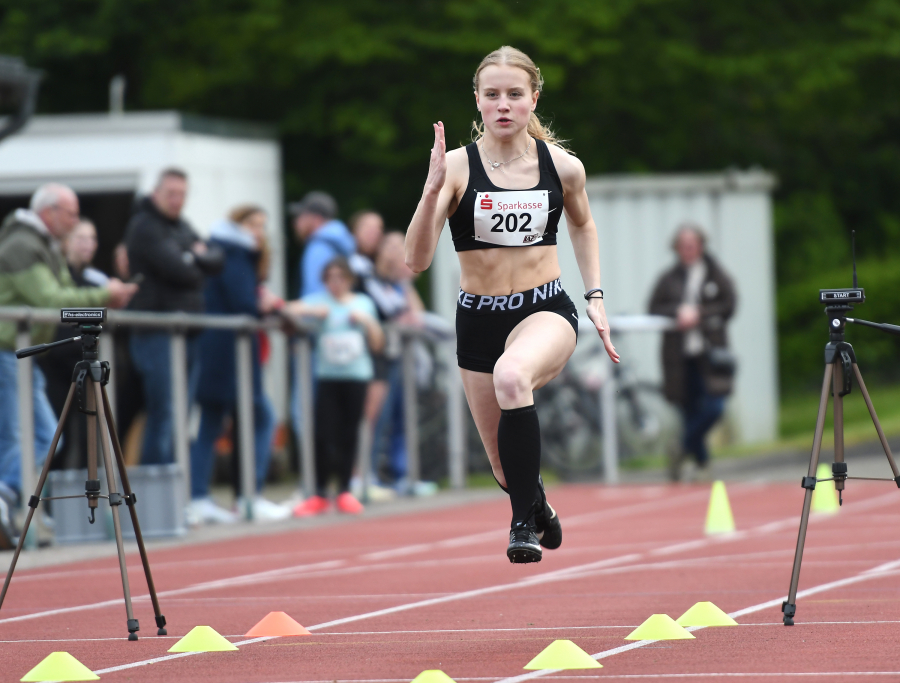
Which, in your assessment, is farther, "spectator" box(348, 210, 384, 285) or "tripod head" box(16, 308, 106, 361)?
"spectator" box(348, 210, 384, 285)

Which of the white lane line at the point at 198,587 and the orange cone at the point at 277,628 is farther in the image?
the white lane line at the point at 198,587

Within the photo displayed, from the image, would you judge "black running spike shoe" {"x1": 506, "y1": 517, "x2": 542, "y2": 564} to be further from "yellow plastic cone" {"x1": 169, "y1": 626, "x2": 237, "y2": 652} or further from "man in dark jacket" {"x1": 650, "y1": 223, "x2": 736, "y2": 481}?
"man in dark jacket" {"x1": 650, "y1": 223, "x2": 736, "y2": 481}

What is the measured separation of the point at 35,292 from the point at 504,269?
4.93 meters

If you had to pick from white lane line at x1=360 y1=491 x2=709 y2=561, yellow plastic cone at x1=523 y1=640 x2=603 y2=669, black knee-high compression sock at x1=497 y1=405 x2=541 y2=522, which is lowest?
white lane line at x1=360 y1=491 x2=709 y2=561

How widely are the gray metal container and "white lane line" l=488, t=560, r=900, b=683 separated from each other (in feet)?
16.3

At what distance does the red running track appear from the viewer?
19.0 ft

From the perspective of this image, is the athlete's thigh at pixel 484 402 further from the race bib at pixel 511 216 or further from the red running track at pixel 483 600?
the red running track at pixel 483 600

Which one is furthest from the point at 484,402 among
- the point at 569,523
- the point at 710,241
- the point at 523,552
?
the point at 710,241

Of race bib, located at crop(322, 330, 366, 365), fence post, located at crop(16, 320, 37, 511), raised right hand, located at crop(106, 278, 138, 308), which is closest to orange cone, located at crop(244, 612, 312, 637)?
fence post, located at crop(16, 320, 37, 511)

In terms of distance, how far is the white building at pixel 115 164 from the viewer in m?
17.0

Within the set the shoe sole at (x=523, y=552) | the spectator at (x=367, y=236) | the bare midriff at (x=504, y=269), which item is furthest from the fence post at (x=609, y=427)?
the shoe sole at (x=523, y=552)

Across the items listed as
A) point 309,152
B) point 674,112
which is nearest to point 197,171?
point 309,152

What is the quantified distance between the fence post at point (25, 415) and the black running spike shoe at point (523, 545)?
4.91m

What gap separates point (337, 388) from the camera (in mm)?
13805
